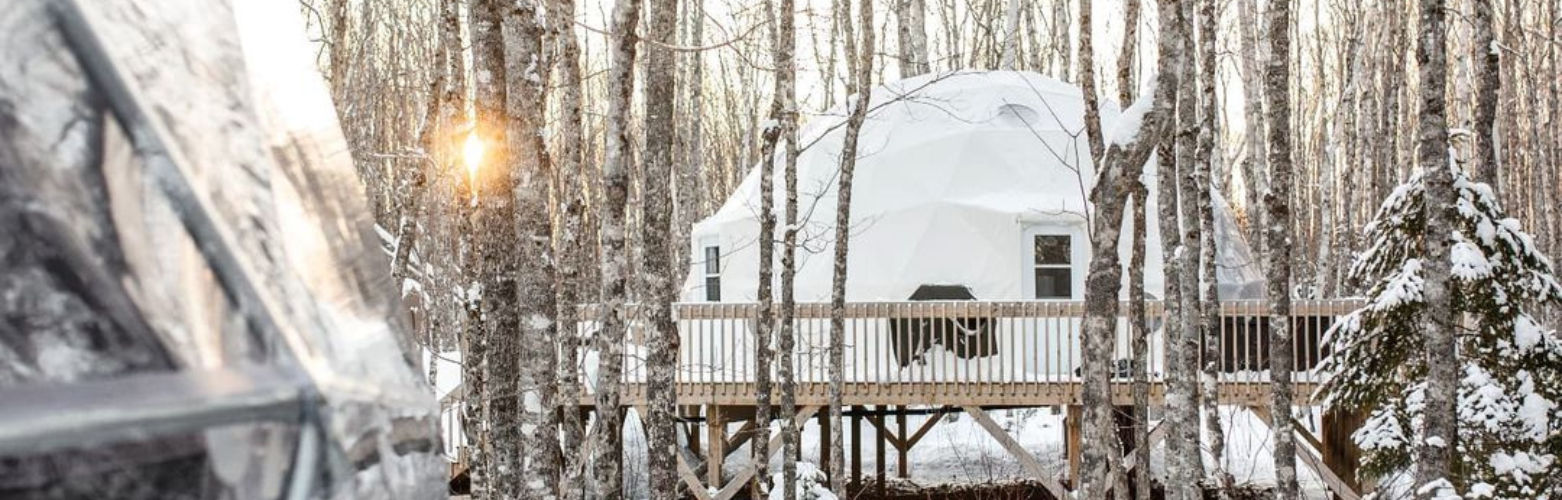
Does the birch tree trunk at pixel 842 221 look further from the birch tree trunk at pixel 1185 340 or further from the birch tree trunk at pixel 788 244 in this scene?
the birch tree trunk at pixel 1185 340

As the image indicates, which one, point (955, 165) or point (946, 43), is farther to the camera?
point (946, 43)

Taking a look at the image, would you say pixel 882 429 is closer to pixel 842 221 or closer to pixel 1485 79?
pixel 842 221

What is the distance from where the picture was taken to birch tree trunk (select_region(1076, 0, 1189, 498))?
287 inches

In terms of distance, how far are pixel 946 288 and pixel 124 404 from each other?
1767 cm

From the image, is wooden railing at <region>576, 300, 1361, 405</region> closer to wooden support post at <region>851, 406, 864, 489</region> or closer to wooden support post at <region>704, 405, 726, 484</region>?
wooden support post at <region>704, 405, 726, 484</region>

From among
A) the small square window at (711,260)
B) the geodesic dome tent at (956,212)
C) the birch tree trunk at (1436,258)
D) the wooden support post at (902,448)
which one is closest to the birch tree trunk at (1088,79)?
the birch tree trunk at (1436,258)

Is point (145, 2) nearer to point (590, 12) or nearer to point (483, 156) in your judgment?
point (483, 156)

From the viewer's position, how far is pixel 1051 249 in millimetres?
17719

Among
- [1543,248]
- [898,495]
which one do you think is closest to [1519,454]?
[898,495]

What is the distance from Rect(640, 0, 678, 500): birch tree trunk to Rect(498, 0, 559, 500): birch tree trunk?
1.10 m

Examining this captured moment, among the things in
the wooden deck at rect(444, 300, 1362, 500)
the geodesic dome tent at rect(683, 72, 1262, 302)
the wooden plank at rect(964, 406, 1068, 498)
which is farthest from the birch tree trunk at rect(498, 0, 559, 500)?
A: the geodesic dome tent at rect(683, 72, 1262, 302)

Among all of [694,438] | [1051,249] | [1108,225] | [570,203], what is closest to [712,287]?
[694,438]

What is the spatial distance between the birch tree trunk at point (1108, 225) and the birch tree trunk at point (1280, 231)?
82.6 inches

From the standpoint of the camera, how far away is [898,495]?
60.3 feet
